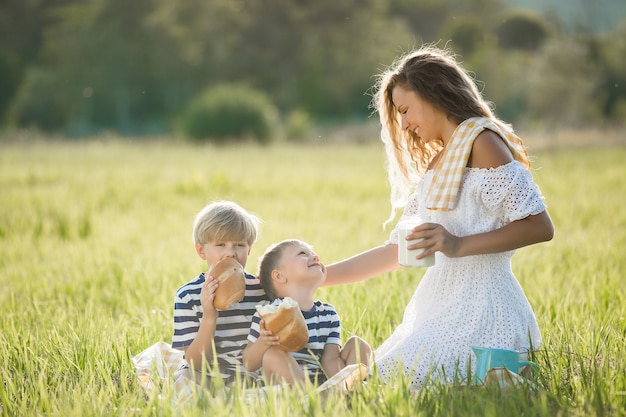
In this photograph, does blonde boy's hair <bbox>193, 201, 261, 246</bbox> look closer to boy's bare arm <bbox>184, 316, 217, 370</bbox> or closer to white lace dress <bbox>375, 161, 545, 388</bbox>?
boy's bare arm <bbox>184, 316, 217, 370</bbox>

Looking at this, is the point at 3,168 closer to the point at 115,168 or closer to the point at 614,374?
→ the point at 115,168

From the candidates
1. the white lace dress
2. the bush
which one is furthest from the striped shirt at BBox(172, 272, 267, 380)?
the bush

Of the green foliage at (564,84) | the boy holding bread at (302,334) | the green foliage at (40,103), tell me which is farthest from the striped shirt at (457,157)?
the green foliage at (40,103)

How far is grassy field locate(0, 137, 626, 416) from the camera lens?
2.39m

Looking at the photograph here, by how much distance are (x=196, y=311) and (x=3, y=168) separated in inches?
414

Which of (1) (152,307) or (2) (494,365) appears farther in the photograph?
(1) (152,307)

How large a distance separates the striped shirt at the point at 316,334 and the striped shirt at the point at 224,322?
5.6 inches

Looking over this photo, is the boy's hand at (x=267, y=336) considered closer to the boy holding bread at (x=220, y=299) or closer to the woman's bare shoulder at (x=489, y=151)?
the boy holding bread at (x=220, y=299)

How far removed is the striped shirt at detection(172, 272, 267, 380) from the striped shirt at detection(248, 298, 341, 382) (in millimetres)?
142

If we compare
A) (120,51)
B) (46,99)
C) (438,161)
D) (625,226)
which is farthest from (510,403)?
(46,99)

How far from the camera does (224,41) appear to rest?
35844mm

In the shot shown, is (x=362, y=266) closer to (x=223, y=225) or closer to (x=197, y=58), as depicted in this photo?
(x=223, y=225)

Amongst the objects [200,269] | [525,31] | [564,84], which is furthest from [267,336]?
[525,31]

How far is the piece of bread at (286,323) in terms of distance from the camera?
2.52 m
